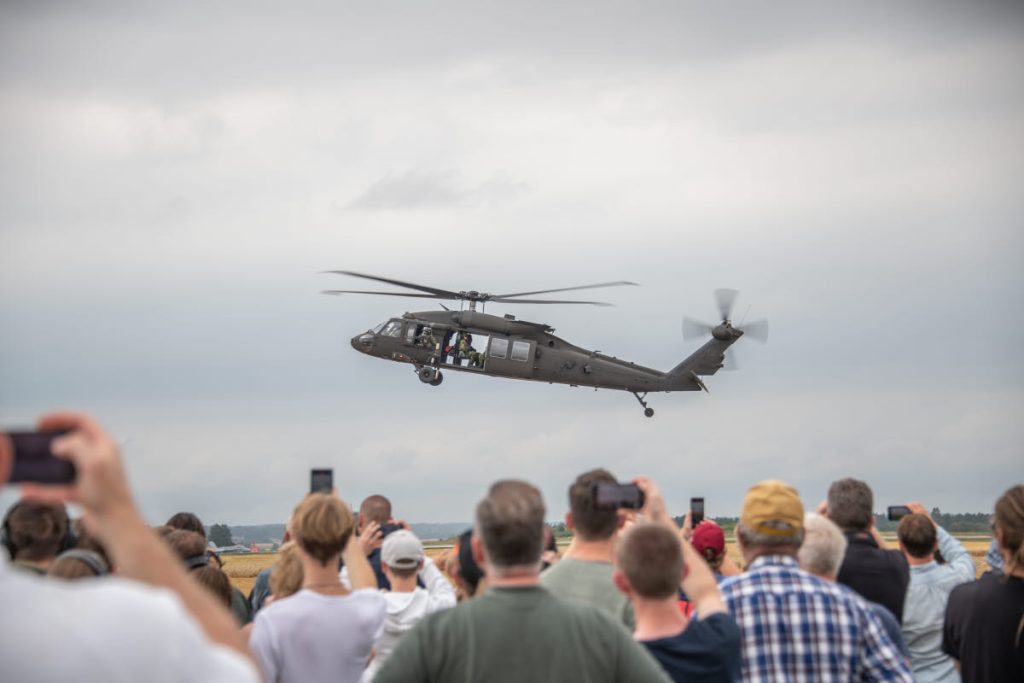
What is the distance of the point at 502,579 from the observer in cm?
511

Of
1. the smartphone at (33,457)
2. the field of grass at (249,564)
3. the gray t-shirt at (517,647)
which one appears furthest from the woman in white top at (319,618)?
the field of grass at (249,564)

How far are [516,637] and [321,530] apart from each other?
2.15m

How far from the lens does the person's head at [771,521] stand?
21.0 feet

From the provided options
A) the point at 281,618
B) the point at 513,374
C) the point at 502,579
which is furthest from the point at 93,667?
the point at 513,374

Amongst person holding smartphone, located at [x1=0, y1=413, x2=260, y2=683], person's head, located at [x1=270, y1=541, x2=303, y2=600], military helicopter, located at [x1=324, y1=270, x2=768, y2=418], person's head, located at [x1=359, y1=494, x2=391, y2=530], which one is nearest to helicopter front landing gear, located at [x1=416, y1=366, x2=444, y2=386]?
military helicopter, located at [x1=324, y1=270, x2=768, y2=418]

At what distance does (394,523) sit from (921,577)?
Result: 436 centimetres

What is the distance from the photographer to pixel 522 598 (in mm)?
5043

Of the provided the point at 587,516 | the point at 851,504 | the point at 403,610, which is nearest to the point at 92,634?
the point at 587,516

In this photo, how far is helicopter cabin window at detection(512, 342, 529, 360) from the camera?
3447 centimetres

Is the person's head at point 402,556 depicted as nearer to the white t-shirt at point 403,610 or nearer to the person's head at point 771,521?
the white t-shirt at point 403,610

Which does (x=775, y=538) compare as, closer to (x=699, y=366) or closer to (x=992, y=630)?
(x=992, y=630)

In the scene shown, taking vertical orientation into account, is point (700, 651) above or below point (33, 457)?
below

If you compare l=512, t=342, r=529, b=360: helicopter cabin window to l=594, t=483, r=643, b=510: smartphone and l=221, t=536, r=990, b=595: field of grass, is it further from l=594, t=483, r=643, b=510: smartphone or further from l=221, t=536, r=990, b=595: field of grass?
l=594, t=483, r=643, b=510: smartphone

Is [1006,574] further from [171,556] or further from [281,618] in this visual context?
[171,556]
